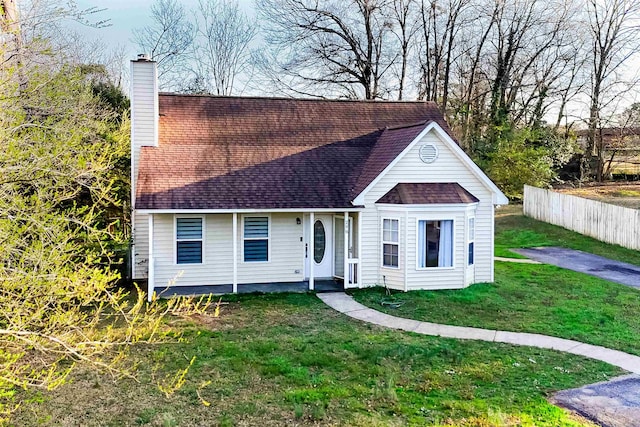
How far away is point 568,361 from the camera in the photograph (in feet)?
32.7

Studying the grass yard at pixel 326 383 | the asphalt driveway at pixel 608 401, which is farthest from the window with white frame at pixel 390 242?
the asphalt driveway at pixel 608 401

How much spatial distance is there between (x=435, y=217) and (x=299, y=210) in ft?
12.8

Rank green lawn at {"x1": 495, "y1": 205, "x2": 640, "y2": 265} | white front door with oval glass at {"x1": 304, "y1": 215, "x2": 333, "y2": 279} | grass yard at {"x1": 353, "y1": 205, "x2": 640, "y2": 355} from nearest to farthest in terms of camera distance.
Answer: grass yard at {"x1": 353, "y1": 205, "x2": 640, "y2": 355} → white front door with oval glass at {"x1": 304, "y1": 215, "x2": 333, "y2": 279} → green lawn at {"x1": 495, "y1": 205, "x2": 640, "y2": 265}

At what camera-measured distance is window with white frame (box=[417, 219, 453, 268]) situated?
15344 millimetres

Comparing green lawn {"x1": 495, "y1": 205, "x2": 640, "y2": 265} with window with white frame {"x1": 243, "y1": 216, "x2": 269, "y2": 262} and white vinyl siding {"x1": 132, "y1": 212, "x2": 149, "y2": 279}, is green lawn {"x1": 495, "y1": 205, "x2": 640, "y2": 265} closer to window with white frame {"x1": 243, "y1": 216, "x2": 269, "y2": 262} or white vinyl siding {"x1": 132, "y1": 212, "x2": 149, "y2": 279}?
window with white frame {"x1": 243, "y1": 216, "x2": 269, "y2": 262}

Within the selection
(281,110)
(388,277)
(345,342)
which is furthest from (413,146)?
(345,342)

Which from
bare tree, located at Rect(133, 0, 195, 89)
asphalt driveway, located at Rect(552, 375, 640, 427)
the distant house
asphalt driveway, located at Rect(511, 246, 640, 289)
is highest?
bare tree, located at Rect(133, 0, 195, 89)

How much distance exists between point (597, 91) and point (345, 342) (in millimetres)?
35083

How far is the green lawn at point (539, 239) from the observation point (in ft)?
72.4

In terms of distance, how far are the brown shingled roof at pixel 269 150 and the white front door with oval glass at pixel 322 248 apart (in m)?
1.12

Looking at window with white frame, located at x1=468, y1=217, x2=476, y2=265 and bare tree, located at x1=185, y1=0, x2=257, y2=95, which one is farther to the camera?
bare tree, located at x1=185, y1=0, x2=257, y2=95

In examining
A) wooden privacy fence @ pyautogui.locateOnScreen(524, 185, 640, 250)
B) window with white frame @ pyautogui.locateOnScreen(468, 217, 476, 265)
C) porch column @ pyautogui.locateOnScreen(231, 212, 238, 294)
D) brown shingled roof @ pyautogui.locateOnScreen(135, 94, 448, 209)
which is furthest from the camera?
wooden privacy fence @ pyautogui.locateOnScreen(524, 185, 640, 250)

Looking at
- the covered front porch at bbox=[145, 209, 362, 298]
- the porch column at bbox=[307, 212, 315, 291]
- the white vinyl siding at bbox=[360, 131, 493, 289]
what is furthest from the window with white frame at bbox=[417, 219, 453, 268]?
the porch column at bbox=[307, 212, 315, 291]

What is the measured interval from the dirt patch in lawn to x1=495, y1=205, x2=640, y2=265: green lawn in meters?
5.14
